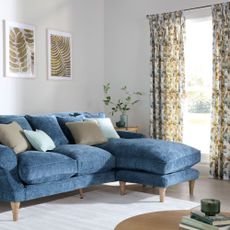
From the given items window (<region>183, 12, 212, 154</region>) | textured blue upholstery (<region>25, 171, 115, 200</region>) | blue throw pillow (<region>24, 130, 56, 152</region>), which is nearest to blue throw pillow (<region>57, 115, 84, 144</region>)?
blue throw pillow (<region>24, 130, 56, 152</region>)

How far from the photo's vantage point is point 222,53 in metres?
5.73

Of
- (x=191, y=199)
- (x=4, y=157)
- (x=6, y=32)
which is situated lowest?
(x=191, y=199)

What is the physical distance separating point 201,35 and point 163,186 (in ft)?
8.34

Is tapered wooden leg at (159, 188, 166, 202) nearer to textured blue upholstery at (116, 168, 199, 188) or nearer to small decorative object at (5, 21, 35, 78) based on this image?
textured blue upholstery at (116, 168, 199, 188)

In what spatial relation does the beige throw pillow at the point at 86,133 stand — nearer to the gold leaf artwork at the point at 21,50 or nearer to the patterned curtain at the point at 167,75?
the gold leaf artwork at the point at 21,50

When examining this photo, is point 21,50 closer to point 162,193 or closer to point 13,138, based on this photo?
point 13,138

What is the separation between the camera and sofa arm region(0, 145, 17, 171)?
3.95m

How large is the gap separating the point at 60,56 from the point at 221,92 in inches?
90.0

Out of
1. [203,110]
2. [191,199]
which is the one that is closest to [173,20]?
[203,110]

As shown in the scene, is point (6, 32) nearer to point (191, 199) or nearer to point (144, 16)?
point (144, 16)

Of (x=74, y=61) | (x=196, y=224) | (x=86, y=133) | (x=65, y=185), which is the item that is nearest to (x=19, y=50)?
(x=74, y=61)

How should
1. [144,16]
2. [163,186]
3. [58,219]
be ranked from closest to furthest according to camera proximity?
[58,219] → [163,186] → [144,16]

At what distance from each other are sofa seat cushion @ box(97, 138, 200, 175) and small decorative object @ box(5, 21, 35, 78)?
1.60 m

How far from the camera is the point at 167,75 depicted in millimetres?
6254
